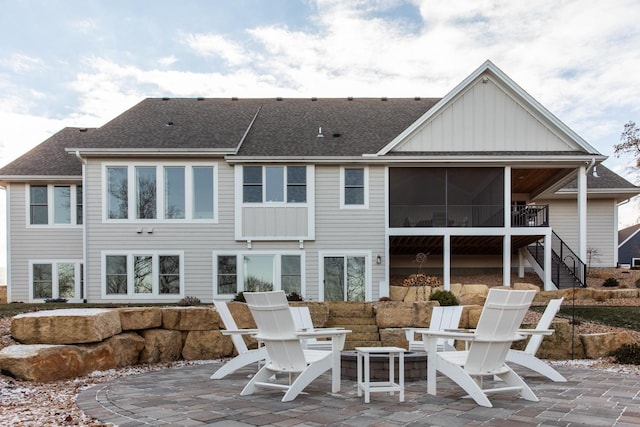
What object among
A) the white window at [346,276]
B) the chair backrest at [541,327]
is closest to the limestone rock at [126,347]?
the chair backrest at [541,327]

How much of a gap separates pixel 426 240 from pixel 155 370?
36.0 ft

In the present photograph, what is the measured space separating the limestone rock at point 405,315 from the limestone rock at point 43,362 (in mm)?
5694

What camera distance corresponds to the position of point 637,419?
4.48 m

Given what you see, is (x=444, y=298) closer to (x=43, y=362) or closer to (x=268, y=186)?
(x=268, y=186)

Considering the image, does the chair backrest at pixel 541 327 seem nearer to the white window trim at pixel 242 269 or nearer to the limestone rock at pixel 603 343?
the limestone rock at pixel 603 343

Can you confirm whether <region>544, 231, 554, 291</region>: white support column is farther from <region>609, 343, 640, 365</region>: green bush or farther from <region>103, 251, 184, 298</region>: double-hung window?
<region>103, 251, 184, 298</region>: double-hung window

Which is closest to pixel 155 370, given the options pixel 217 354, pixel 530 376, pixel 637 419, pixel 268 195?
pixel 217 354

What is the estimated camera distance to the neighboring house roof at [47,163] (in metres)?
16.3

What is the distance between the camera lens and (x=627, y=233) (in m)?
36.2

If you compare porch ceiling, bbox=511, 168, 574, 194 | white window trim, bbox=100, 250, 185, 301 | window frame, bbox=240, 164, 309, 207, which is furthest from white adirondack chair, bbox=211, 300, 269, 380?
porch ceiling, bbox=511, 168, 574, 194

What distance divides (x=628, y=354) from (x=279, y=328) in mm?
5713

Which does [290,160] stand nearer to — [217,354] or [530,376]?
[217,354]

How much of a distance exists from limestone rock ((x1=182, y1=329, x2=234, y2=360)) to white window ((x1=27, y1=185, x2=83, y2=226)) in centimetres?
965

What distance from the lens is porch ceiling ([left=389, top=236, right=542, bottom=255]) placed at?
53.9 feet
